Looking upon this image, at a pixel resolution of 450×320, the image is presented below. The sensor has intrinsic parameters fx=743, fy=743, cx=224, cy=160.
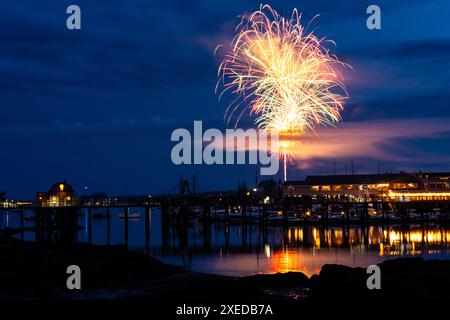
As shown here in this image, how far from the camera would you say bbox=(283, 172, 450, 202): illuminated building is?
406ft

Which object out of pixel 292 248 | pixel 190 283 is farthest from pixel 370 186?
pixel 190 283

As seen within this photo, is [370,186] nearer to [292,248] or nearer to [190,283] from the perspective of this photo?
[292,248]

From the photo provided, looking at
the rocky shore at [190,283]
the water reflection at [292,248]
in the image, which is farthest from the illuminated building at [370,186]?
the rocky shore at [190,283]

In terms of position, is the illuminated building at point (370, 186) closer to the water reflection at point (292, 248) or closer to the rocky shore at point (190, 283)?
the water reflection at point (292, 248)

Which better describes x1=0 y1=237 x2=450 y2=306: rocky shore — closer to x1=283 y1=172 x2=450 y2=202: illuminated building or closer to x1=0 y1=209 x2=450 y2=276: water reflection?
x1=0 y1=209 x2=450 y2=276: water reflection

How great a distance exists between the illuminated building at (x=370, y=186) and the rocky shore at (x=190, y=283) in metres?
79.0

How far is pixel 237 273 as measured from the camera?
48906 mm

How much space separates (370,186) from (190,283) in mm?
98823

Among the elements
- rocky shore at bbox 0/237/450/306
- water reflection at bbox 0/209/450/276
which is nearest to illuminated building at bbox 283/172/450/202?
water reflection at bbox 0/209/450/276

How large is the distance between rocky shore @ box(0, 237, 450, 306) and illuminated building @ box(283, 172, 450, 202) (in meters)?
79.0

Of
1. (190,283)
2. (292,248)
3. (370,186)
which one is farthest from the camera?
(370,186)

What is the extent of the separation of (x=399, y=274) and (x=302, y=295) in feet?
15.2

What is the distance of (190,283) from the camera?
39.5 meters
